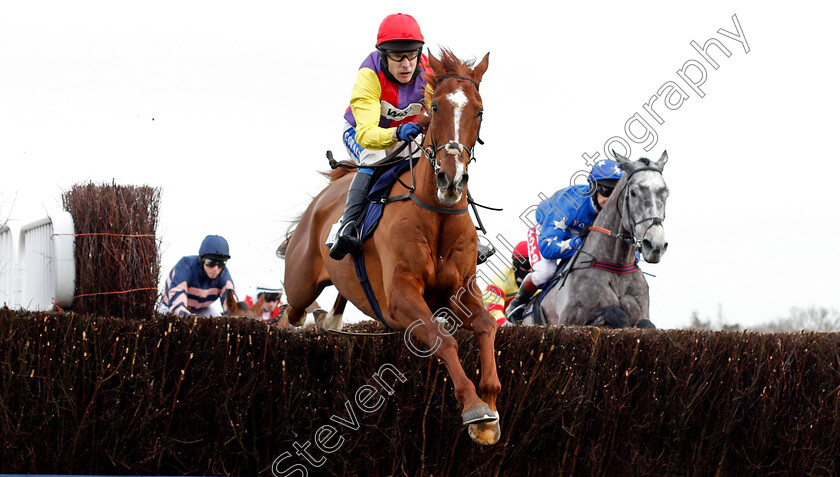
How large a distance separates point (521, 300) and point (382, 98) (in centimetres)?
488

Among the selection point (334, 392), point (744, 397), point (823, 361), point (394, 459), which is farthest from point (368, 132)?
point (823, 361)

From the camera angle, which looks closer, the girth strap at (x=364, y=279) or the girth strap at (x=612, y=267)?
the girth strap at (x=364, y=279)

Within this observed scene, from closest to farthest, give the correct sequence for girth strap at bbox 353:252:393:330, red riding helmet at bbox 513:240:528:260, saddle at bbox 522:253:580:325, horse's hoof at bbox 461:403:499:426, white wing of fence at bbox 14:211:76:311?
1. horse's hoof at bbox 461:403:499:426
2. girth strap at bbox 353:252:393:330
3. white wing of fence at bbox 14:211:76:311
4. saddle at bbox 522:253:580:325
5. red riding helmet at bbox 513:240:528:260

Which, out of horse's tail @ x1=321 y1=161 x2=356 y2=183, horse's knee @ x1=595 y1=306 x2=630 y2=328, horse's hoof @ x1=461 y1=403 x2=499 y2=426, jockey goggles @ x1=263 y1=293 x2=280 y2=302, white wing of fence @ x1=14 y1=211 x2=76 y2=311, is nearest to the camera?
horse's hoof @ x1=461 y1=403 x2=499 y2=426

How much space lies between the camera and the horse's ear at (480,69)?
16.5 feet

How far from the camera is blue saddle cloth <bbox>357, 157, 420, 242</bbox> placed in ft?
18.1

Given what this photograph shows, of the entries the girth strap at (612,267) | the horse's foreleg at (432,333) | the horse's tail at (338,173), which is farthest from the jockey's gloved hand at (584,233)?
the horse's foreleg at (432,333)

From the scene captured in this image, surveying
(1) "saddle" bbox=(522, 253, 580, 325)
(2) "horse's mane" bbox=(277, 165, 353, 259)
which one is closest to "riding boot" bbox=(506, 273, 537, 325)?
(1) "saddle" bbox=(522, 253, 580, 325)

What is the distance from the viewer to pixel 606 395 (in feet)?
19.8

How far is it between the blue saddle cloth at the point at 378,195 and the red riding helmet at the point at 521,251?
609cm

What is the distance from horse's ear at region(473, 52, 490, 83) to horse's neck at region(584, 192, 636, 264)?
12.8 feet

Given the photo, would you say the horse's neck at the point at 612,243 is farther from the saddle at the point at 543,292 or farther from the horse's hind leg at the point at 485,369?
the horse's hind leg at the point at 485,369

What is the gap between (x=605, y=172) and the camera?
30.5ft

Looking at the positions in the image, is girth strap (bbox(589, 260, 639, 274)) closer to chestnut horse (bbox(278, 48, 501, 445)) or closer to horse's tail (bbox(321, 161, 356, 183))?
horse's tail (bbox(321, 161, 356, 183))
